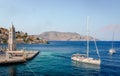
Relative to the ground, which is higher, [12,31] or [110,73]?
[12,31]

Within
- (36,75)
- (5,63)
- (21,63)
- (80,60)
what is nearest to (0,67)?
(5,63)

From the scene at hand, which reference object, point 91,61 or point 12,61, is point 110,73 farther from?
point 12,61

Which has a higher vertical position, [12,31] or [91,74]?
[12,31]

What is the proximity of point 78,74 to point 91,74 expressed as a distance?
4.04 m

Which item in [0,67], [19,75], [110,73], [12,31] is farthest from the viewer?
[12,31]

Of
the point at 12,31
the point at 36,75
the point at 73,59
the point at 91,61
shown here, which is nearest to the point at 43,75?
the point at 36,75

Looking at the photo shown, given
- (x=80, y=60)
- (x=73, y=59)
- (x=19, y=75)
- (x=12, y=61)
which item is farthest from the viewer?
(x=73, y=59)

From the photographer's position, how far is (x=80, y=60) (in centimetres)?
9462

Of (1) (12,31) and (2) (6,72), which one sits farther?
(1) (12,31)

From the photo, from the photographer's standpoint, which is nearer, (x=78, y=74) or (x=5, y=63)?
(x=78, y=74)

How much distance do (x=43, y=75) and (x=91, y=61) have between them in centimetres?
2970

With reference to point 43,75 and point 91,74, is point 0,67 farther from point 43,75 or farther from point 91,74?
point 91,74

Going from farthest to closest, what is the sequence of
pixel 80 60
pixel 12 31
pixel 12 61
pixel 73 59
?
pixel 12 31, pixel 73 59, pixel 80 60, pixel 12 61

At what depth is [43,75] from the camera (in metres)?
65.2
